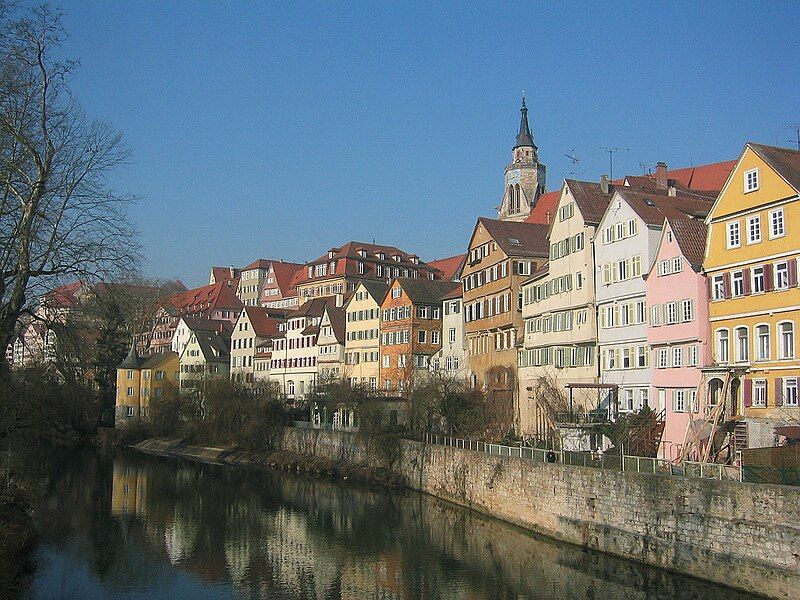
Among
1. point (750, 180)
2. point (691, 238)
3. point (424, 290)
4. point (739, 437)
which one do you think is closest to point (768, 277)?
point (750, 180)

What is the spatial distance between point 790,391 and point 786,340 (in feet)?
5.93

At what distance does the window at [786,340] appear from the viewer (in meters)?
29.2

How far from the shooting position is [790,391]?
2908cm

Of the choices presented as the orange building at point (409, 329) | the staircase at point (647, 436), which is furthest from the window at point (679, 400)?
the orange building at point (409, 329)

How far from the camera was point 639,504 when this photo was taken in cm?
2719

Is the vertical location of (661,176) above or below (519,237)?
above

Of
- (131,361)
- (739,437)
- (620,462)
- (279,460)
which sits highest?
(131,361)

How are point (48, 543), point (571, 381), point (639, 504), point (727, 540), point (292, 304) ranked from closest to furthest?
point (727, 540), point (639, 504), point (48, 543), point (571, 381), point (292, 304)

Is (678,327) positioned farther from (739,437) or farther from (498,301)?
(498,301)

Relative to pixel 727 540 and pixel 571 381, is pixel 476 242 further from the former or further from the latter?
pixel 727 540

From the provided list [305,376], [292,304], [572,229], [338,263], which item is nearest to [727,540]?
[572,229]

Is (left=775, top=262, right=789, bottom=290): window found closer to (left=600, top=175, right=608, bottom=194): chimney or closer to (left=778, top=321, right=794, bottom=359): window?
(left=778, top=321, right=794, bottom=359): window

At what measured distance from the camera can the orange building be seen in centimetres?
6581

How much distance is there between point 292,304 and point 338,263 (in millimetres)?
18242
